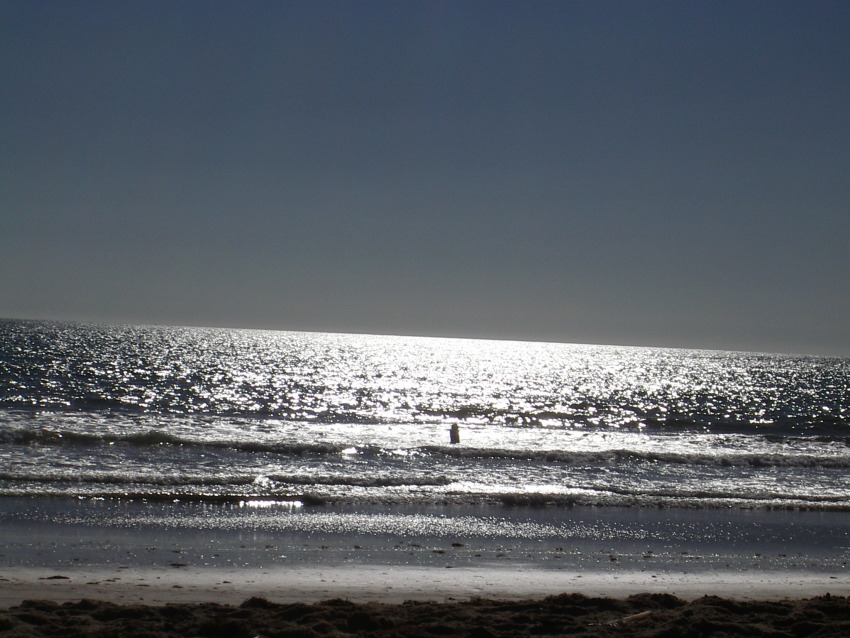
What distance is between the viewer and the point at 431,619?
812cm

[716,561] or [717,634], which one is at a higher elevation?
→ [717,634]

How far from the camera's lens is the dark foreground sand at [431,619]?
7.42 metres

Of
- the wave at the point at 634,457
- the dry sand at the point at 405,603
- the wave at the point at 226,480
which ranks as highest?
the dry sand at the point at 405,603

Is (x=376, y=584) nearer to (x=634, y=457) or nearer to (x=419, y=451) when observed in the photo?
(x=419, y=451)

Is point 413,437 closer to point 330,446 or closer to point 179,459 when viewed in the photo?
point 330,446

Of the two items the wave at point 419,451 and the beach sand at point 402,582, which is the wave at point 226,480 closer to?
the beach sand at point 402,582

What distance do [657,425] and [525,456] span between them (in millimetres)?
21264

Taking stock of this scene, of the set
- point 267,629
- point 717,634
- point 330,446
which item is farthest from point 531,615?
point 330,446

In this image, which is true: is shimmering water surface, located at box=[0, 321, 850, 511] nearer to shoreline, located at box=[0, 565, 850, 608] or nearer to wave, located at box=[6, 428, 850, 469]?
wave, located at box=[6, 428, 850, 469]

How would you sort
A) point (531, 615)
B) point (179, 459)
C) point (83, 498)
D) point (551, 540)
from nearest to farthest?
point (531, 615), point (551, 540), point (83, 498), point (179, 459)

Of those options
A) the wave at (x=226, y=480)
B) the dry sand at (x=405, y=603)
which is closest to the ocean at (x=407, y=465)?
the wave at (x=226, y=480)

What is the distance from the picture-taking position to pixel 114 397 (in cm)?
4338

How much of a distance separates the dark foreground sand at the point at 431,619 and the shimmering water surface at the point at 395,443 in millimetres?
8403

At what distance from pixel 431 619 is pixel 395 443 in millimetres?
21085
